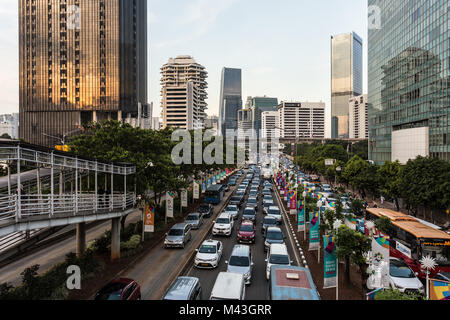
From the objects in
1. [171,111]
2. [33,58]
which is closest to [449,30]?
[33,58]

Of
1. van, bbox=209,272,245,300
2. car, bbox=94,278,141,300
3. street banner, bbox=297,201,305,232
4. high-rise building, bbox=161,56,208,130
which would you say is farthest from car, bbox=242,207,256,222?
high-rise building, bbox=161,56,208,130

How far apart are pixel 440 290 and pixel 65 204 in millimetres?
17644

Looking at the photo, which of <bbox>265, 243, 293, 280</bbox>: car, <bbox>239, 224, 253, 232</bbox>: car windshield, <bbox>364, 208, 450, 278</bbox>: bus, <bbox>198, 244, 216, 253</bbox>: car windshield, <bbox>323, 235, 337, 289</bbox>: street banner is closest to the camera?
<bbox>323, 235, 337, 289</bbox>: street banner

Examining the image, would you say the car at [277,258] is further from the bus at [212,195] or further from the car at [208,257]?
the bus at [212,195]

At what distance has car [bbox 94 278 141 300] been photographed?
11.9 metres

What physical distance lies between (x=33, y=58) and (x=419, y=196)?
362 ft

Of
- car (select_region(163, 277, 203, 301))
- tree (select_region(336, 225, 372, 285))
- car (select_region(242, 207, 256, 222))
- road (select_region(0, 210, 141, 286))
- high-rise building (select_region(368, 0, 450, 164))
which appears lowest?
road (select_region(0, 210, 141, 286))

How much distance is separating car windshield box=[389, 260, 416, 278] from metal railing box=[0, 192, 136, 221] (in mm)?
15933

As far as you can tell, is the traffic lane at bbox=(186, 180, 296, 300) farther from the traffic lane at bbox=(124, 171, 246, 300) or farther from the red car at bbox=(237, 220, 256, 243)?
the traffic lane at bbox=(124, 171, 246, 300)

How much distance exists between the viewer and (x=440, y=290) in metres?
11.2

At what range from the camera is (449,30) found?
42.3 m

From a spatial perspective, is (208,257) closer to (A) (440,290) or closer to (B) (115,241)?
(B) (115,241)

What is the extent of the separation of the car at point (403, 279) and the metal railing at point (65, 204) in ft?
49.8

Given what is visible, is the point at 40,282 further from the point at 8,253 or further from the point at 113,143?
the point at 113,143
